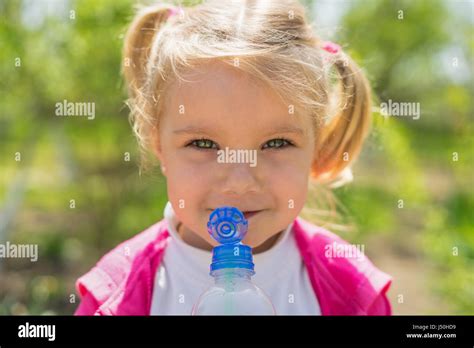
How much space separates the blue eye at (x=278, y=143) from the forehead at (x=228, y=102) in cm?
4

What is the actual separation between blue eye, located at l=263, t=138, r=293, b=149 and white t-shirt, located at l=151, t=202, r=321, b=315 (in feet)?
0.93

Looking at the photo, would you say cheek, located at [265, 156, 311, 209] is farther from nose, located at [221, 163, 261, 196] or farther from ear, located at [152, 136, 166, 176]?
ear, located at [152, 136, 166, 176]

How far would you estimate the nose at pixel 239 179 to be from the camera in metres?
1.50

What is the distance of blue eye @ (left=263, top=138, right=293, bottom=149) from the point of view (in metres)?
1.59

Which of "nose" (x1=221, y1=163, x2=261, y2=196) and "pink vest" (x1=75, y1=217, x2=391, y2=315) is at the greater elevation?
"nose" (x1=221, y1=163, x2=261, y2=196)

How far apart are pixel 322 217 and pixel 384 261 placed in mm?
1520

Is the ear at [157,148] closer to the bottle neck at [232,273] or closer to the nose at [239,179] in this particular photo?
the nose at [239,179]

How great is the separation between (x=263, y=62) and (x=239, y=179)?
0.87 feet

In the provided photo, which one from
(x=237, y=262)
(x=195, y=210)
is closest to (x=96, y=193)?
(x=195, y=210)

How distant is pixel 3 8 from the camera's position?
2879 millimetres

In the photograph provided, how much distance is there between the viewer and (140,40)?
1.91 meters

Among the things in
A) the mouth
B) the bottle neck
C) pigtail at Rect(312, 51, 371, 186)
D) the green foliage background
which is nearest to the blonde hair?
pigtail at Rect(312, 51, 371, 186)

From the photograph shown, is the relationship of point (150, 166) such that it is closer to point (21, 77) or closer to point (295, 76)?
point (295, 76)

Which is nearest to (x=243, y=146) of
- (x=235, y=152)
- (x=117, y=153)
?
(x=235, y=152)
